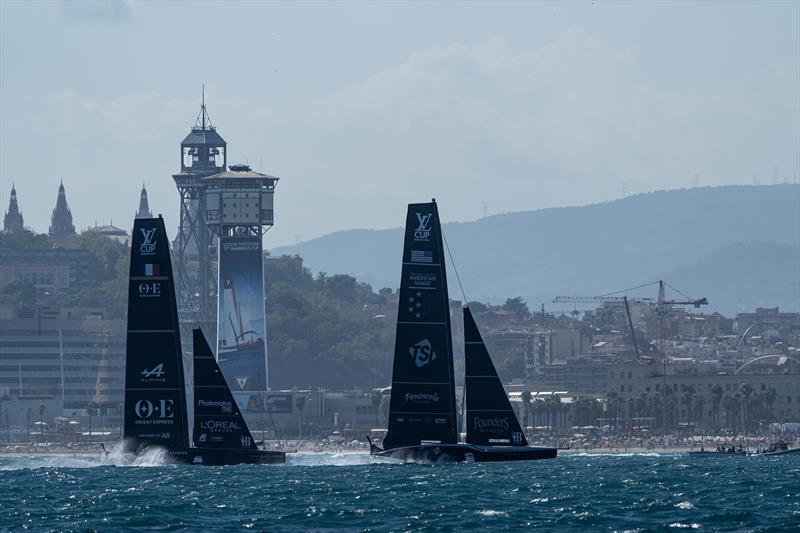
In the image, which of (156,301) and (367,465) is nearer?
(156,301)

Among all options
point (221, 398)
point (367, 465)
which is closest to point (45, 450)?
point (367, 465)

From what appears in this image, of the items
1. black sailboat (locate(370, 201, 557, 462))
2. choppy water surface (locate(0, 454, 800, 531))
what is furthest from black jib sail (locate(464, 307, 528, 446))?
choppy water surface (locate(0, 454, 800, 531))

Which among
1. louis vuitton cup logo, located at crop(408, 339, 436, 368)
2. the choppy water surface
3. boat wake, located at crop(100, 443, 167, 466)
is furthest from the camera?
boat wake, located at crop(100, 443, 167, 466)

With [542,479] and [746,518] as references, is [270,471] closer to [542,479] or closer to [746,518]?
[542,479]

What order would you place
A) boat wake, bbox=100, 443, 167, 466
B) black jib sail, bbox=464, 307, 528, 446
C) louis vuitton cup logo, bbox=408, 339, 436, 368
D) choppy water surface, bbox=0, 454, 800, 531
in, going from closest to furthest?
choppy water surface, bbox=0, 454, 800, 531 < louis vuitton cup logo, bbox=408, 339, 436, 368 < boat wake, bbox=100, 443, 167, 466 < black jib sail, bbox=464, 307, 528, 446

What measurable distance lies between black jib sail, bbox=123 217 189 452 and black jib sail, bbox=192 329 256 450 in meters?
0.79

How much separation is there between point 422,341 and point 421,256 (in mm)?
3345

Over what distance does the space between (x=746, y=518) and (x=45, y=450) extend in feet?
453

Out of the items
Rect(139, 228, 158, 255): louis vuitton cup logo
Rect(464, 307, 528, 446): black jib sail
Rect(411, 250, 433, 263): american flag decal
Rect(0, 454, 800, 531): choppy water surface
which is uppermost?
Rect(139, 228, 158, 255): louis vuitton cup logo

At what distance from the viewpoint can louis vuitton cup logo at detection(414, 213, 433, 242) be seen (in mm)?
Answer: 92875

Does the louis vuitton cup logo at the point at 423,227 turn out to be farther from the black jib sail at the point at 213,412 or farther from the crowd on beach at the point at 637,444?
the crowd on beach at the point at 637,444

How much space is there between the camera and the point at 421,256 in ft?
305

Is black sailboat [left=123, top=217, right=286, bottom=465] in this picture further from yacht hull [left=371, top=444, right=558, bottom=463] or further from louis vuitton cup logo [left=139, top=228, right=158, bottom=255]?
yacht hull [left=371, top=444, right=558, bottom=463]

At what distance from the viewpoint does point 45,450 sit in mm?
198875
